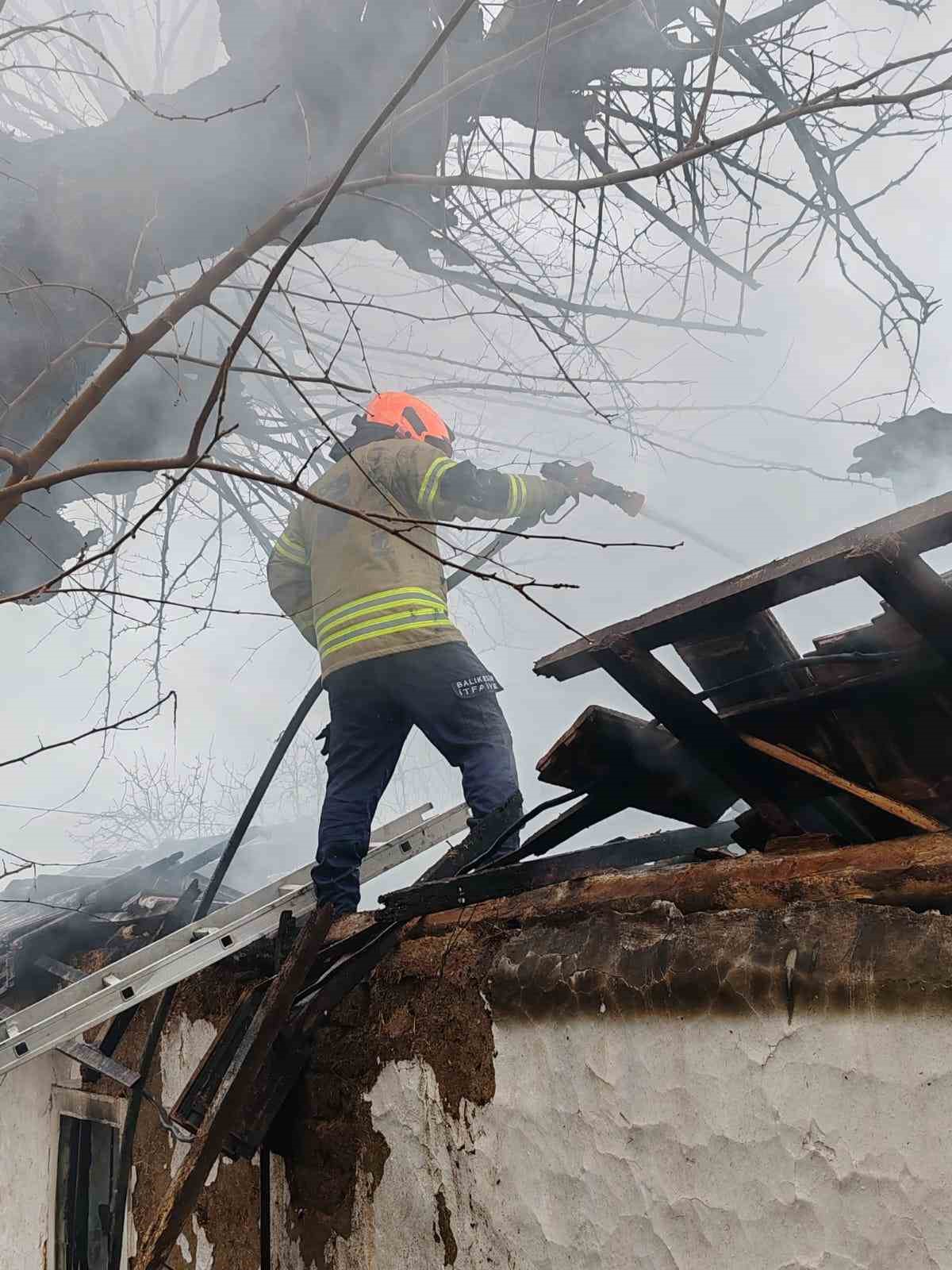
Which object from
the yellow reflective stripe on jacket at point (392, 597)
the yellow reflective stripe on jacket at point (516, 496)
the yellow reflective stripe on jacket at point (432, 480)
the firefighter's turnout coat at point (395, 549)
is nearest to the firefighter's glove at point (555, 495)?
the firefighter's turnout coat at point (395, 549)

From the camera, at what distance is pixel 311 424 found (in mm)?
7117

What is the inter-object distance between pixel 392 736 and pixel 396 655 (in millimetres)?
377

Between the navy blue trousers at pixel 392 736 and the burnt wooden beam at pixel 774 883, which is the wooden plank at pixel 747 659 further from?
the navy blue trousers at pixel 392 736

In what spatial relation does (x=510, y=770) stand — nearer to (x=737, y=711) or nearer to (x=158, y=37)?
(x=737, y=711)

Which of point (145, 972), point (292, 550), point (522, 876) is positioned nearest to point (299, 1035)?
point (145, 972)

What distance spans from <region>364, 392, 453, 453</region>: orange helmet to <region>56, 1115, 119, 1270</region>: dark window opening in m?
3.53

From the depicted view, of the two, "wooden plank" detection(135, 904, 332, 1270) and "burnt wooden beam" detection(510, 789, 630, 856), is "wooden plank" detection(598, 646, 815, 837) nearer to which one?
"burnt wooden beam" detection(510, 789, 630, 856)

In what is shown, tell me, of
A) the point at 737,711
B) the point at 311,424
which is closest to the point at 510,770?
the point at 737,711

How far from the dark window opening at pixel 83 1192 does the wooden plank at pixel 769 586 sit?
381cm

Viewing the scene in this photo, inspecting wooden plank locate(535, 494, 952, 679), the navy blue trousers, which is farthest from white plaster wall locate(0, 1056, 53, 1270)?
wooden plank locate(535, 494, 952, 679)

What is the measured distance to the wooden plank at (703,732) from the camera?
1.92 m

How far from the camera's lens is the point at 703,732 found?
199 cm

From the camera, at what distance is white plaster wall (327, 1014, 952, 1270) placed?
55.3 inches

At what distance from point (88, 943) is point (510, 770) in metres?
2.77
